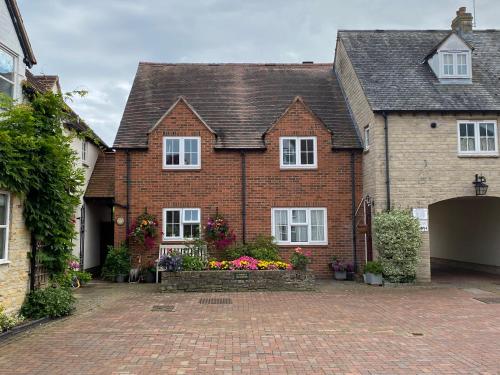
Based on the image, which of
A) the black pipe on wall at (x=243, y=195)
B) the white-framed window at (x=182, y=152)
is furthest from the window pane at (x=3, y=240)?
the black pipe on wall at (x=243, y=195)

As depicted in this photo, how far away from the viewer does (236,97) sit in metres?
21.0

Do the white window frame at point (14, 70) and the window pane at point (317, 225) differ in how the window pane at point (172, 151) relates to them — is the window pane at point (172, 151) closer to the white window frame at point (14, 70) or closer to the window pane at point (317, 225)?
the window pane at point (317, 225)

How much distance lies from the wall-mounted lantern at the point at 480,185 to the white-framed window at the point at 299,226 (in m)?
5.61

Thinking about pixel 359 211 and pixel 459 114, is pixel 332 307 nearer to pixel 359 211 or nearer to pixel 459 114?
pixel 359 211

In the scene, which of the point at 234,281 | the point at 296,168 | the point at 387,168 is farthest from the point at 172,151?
the point at 387,168

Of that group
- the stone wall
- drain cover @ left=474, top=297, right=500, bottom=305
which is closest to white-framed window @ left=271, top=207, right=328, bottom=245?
drain cover @ left=474, top=297, right=500, bottom=305

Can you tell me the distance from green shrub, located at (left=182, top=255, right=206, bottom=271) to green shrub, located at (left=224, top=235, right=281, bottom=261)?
7.03 ft

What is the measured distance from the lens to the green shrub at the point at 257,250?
55.9 feet

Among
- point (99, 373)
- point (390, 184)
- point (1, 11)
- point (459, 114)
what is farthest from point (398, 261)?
point (1, 11)

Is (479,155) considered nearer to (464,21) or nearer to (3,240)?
(464,21)

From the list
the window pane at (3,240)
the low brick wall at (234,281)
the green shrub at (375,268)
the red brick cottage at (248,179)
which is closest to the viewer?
the window pane at (3,240)

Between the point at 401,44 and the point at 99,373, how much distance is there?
18.9 m

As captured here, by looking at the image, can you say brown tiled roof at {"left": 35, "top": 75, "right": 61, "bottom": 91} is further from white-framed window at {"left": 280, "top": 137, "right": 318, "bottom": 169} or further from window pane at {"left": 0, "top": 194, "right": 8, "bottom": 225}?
white-framed window at {"left": 280, "top": 137, "right": 318, "bottom": 169}

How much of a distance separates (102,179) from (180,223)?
4.86 m
